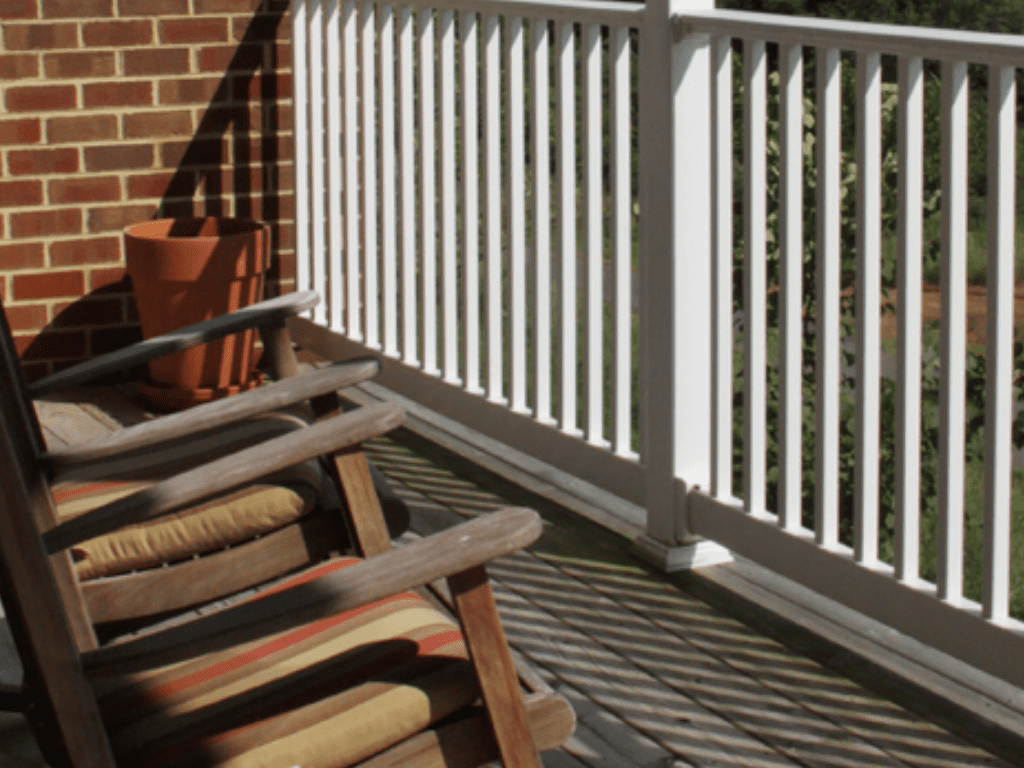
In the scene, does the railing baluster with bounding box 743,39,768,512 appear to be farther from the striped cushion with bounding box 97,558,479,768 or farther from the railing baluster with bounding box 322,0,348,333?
the railing baluster with bounding box 322,0,348,333

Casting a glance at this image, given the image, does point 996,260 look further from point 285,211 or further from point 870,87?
point 285,211

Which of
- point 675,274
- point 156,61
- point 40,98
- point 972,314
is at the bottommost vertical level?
point 972,314

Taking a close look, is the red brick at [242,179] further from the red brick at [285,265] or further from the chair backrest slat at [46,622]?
the chair backrest slat at [46,622]

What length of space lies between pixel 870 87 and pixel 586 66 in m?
0.86

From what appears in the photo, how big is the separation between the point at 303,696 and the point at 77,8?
3.36 metres

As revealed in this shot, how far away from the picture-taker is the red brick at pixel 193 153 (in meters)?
4.86

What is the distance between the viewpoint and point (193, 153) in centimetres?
489

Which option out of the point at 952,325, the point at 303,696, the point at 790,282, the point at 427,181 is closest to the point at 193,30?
the point at 427,181

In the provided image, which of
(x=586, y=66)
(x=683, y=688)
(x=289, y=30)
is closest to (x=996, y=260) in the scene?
(x=683, y=688)

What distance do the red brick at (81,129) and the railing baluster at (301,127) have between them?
53 cm

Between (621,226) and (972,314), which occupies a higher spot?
(621,226)

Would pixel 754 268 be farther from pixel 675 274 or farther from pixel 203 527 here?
pixel 203 527

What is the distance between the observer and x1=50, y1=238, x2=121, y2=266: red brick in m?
4.75

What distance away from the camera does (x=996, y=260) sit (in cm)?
245
